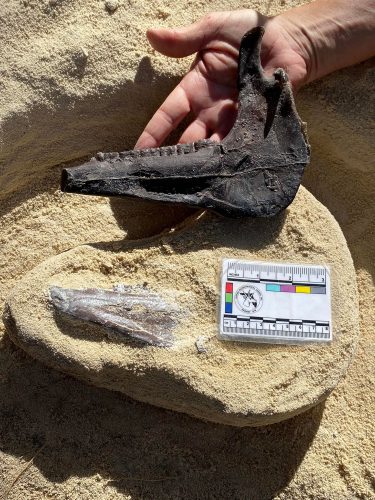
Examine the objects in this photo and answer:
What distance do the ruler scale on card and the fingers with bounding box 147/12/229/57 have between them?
988mm

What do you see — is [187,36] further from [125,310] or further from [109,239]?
[125,310]

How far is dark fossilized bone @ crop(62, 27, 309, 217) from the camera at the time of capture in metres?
2.22

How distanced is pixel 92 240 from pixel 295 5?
1.54 metres

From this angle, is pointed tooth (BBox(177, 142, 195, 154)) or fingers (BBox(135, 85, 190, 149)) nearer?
pointed tooth (BBox(177, 142, 195, 154))

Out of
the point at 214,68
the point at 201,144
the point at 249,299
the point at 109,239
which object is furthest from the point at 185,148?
the point at 249,299

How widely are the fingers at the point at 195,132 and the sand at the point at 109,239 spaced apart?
248mm

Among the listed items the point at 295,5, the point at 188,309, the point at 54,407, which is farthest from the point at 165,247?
the point at 295,5

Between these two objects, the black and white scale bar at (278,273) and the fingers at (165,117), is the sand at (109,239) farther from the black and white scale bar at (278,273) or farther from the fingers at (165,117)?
the black and white scale bar at (278,273)

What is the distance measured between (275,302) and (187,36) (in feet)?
4.09

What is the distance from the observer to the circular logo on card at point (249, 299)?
7.23ft

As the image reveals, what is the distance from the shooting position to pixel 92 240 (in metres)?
2.52

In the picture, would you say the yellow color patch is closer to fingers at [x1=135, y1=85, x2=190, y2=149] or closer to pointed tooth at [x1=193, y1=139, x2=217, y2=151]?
pointed tooth at [x1=193, y1=139, x2=217, y2=151]

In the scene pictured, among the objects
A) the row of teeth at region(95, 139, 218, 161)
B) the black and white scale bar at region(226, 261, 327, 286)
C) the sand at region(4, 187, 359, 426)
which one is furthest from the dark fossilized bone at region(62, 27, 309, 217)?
the black and white scale bar at region(226, 261, 327, 286)

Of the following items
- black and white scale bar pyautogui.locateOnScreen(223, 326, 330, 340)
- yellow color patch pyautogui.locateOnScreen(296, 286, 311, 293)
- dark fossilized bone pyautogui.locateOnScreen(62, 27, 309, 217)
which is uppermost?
dark fossilized bone pyautogui.locateOnScreen(62, 27, 309, 217)
